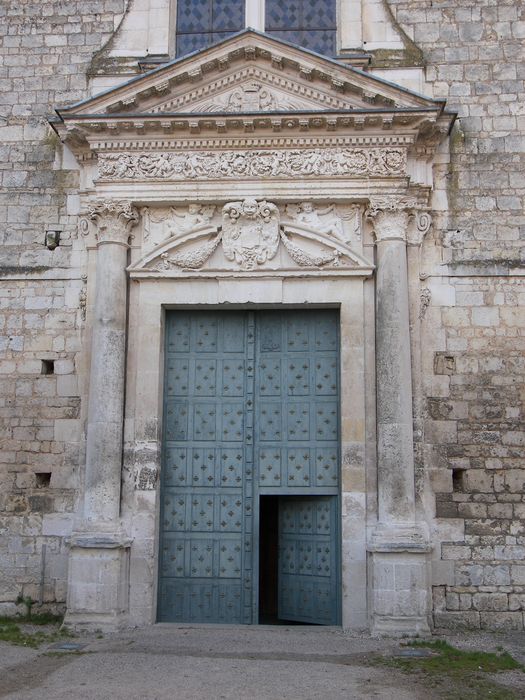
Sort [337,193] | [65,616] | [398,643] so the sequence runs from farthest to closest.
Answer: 1. [337,193]
2. [65,616]
3. [398,643]

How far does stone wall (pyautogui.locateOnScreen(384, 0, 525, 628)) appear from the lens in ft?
26.2

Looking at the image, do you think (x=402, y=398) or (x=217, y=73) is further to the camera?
(x=217, y=73)

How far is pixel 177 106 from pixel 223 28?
1533 mm

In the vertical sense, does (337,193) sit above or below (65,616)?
above

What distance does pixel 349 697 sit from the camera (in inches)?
219

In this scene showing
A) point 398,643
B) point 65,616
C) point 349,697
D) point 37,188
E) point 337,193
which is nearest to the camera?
point 349,697

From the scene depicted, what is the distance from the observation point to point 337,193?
27.8ft

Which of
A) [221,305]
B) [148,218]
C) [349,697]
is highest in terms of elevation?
[148,218]

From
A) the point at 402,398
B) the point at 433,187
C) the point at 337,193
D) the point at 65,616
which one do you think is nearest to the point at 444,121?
the point at 433,187

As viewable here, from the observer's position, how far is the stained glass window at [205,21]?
9.50 meters

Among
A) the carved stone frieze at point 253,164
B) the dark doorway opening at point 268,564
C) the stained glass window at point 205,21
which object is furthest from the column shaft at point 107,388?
the stained glass window at point 205,21

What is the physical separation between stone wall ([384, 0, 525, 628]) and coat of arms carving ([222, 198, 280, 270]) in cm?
170

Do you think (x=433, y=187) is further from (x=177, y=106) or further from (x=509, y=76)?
(x=177, y=106)

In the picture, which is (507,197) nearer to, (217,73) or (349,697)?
(217,73)
